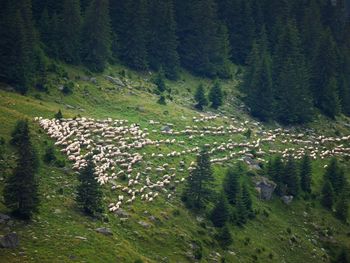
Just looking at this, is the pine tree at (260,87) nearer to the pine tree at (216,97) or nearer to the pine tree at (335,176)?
the pine tree at (216,97)

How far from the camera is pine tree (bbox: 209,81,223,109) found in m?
92.7

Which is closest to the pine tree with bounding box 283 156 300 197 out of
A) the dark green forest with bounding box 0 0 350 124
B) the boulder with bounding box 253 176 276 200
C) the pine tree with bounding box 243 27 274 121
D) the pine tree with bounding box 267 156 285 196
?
the pine tree with bounding box 267 156 285 196

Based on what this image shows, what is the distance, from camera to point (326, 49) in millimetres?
115062

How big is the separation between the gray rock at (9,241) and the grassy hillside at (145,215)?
0.65 meters

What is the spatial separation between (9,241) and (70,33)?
55.4m

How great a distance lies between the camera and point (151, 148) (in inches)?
2653

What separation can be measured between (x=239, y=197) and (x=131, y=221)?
16.7m

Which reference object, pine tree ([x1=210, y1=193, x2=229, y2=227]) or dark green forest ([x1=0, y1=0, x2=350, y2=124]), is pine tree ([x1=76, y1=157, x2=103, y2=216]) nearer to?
pine tree ([x1=210, y1=193, x2=229, y2=227])

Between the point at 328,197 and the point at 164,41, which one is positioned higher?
the point at 164,41

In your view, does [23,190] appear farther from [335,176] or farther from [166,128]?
[335,176]

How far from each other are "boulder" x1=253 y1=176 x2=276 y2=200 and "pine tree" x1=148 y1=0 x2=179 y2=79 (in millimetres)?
35715

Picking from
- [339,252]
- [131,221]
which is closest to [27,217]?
[131,221]

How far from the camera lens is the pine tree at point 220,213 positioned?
5978 centimetres

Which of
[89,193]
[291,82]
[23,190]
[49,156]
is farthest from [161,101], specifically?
[23,190]
